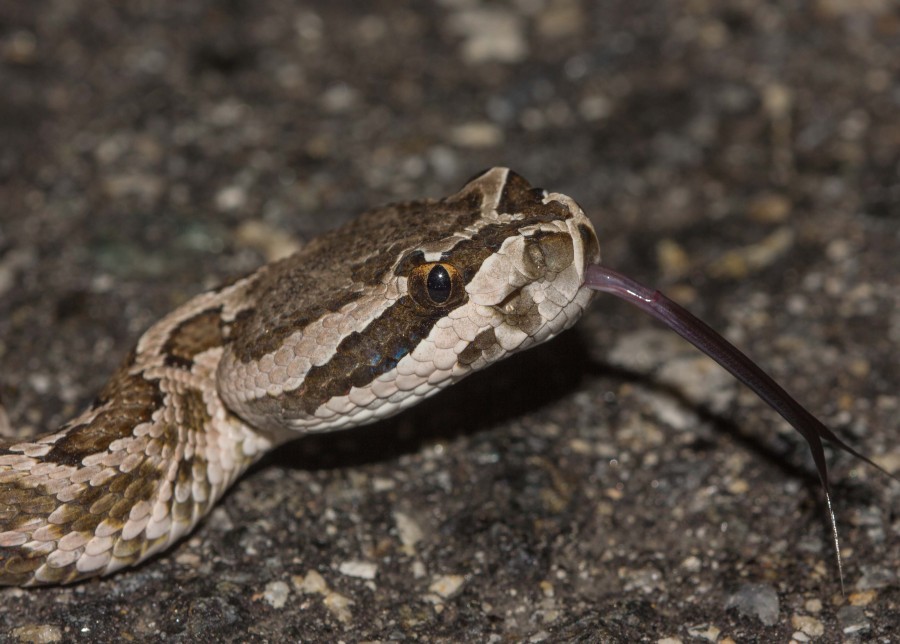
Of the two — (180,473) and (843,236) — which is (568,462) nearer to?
(180,473)

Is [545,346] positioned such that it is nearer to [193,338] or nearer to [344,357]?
[344,357]

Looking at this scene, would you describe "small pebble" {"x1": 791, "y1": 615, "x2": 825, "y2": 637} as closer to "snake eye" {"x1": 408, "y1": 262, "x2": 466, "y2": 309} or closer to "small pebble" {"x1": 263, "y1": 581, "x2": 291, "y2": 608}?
"snake eye" {"x1": 408, "y1": 262, "x2": 466, "y2": 309}

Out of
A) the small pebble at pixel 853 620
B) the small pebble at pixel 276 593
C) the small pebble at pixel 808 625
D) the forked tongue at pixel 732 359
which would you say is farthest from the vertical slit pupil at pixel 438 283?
the small pebble at pixel 853 620

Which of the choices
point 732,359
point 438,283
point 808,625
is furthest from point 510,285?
point 808,625

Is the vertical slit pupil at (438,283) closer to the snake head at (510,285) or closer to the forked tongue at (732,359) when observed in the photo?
the snake head at (510,285)

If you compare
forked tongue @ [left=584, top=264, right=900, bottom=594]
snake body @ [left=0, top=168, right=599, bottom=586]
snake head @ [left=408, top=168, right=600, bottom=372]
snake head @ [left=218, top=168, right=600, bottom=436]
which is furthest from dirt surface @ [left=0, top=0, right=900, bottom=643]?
snake head @ [left=408, top=168, right=600, bottom=372]
